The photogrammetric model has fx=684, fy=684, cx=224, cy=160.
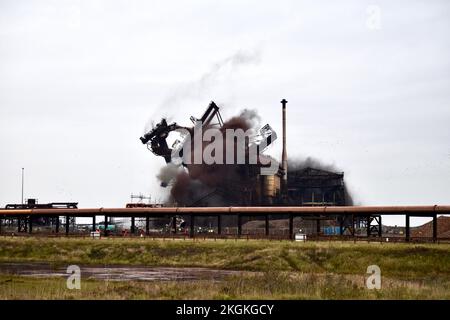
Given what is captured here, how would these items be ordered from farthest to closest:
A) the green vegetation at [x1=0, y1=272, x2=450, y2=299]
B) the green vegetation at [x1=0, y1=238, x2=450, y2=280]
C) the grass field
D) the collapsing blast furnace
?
the collapsing blast furnace → the green vegetation at [x1=0, y1=238, x2=450, y2=280] → the grass field → the green vegetation at [x1=0, y1=272, x2=450, y2=299]

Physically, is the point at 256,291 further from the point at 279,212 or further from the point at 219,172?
the point at 219,172

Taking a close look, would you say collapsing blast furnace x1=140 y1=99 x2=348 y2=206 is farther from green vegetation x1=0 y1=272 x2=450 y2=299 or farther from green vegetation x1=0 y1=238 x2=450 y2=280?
green vegetation x1=0 y1=272 x2=450 y2=299

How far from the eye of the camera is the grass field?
105 ft

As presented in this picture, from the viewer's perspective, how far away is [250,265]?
59.4 m

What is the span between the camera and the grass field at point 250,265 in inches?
1255

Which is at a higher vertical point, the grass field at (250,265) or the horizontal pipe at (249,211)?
the horizontal pipe at (249,211)

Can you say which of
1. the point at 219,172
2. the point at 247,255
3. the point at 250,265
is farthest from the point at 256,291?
the point at 219,172

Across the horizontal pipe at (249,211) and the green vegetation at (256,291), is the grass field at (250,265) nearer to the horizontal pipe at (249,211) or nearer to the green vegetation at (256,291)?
the green vegetation at (256,291)

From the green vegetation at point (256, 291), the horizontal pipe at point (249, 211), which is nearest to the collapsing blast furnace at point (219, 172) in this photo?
the horizontal pipe at point (249, 211)

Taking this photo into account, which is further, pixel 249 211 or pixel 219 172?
pixel 219 172

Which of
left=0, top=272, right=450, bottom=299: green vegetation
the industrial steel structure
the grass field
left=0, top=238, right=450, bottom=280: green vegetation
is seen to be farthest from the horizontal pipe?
left=0, top=272, right=450, bottom=299: green vegetation

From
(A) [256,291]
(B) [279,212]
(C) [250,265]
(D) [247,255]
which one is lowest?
(C) [250,265]

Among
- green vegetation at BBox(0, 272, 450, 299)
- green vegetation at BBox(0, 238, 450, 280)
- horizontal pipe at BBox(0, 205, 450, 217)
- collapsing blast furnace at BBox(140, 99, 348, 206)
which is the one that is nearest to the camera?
green vegetation at BBox(0, 272, 450, 299)
